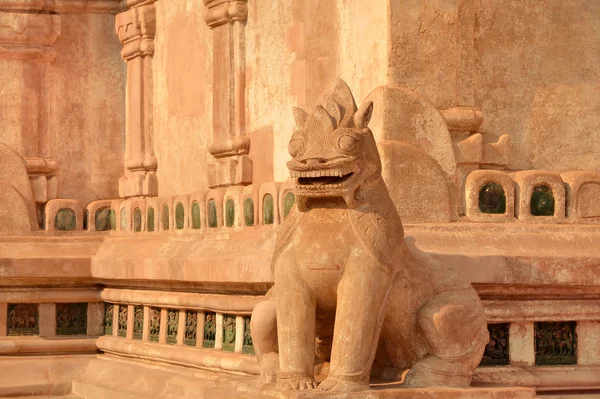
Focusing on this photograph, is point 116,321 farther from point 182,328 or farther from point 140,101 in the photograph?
point 140,101

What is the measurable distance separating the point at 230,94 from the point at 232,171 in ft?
1.76

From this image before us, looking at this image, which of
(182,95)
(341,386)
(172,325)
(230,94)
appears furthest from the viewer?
(182,95)

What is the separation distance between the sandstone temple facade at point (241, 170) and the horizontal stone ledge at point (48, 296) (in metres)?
0.01

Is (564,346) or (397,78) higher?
(397,78)

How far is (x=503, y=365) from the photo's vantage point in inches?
337

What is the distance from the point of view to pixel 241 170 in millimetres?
10492

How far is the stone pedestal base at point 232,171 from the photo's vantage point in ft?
34.4

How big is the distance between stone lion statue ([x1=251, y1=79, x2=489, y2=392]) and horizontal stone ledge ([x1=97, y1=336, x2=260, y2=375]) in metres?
1.69

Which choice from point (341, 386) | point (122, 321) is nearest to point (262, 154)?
point (122, 321)

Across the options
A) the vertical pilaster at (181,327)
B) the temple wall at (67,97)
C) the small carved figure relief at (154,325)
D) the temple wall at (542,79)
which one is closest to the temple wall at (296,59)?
the temple wall at (542,79)

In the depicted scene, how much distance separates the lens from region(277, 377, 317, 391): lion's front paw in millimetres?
7438

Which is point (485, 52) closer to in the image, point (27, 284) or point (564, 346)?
point (564, 346)

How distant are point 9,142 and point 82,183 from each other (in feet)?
2.20

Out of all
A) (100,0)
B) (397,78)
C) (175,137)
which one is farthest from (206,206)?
(100,0)
